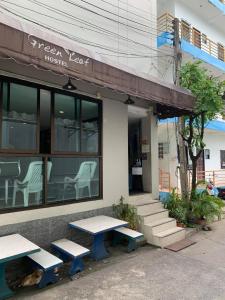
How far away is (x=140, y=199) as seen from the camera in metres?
6.95

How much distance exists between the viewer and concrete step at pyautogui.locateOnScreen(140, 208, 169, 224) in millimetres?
6068

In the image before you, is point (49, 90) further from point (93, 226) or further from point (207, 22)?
point (207, 22)

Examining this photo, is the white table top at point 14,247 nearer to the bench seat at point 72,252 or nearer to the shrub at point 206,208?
the bench seat at point 72,252

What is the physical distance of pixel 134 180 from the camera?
7.99 meters

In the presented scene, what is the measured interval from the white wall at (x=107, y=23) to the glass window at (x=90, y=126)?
3.87 ft

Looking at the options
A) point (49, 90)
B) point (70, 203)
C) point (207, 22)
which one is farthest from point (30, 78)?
point (207, 22)

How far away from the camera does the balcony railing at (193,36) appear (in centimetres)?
1243

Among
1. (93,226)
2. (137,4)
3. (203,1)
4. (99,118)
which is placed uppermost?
(203,1)

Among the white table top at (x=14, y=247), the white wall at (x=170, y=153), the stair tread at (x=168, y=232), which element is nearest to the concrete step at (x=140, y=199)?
the stair tread at (x=168, y=232)

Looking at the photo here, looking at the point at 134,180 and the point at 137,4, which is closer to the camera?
the point at 137,4

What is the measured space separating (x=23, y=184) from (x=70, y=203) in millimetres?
1060

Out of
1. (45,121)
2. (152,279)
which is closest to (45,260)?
(152,279)

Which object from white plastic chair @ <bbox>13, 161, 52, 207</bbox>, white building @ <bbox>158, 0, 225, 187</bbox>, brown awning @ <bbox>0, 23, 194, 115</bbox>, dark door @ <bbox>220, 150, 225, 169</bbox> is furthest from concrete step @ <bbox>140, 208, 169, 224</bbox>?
dark door @ <bbox>220, 150, 225, 169</bbox>

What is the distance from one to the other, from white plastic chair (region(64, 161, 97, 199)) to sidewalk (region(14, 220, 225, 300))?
171cm
